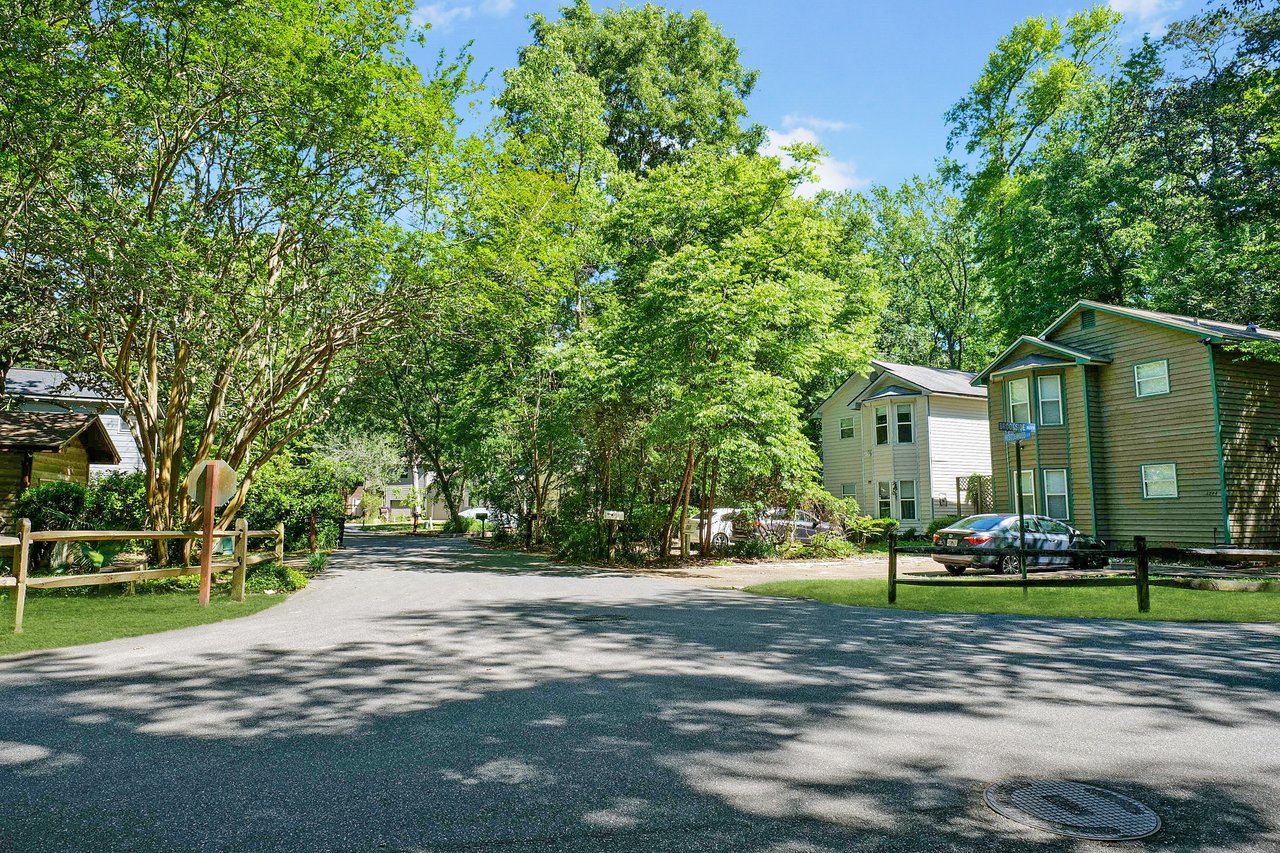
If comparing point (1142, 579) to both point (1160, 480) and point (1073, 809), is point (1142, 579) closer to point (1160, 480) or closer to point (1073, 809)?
point (1073, 809)

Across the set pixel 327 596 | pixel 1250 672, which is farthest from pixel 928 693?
pixel 327 596

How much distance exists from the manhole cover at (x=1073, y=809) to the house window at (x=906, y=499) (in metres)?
31.2

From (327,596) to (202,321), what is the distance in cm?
588

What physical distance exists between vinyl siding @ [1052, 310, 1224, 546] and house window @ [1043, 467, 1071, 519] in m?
1.04

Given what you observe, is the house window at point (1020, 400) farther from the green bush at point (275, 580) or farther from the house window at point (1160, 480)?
the green bush at point (275, 580)

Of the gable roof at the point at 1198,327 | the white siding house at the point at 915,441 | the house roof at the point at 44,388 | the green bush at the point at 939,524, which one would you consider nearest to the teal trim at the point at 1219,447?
the gable roof at the point at 1198,327

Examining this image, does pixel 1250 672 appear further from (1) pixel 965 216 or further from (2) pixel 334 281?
(1) pixel 965 216

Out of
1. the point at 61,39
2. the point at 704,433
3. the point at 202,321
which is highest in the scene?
the point at 61,39

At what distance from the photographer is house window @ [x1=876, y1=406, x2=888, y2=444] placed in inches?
1378

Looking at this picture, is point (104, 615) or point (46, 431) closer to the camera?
point (104, 615)

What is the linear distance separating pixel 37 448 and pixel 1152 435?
31.1 meters

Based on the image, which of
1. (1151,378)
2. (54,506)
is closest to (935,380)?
(1151,378)

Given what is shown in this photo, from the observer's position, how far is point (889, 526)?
3167 cm

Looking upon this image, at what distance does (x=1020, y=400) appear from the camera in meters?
27.5
